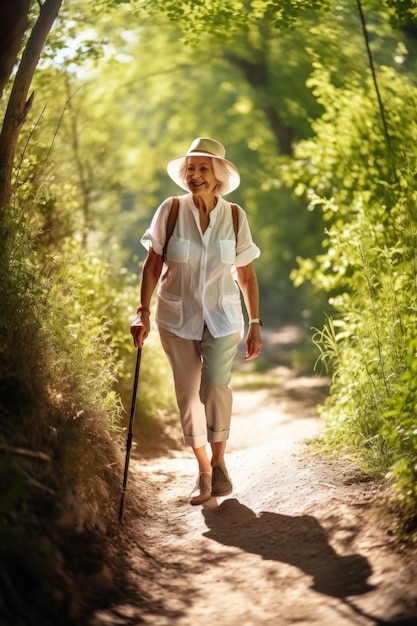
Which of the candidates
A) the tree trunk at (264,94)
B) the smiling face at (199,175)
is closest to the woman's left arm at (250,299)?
the smiling face at (199,175)

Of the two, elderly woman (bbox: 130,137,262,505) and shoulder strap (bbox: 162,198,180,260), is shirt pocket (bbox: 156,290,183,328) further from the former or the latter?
shoulder strap (bbox: 162,198,180,260)

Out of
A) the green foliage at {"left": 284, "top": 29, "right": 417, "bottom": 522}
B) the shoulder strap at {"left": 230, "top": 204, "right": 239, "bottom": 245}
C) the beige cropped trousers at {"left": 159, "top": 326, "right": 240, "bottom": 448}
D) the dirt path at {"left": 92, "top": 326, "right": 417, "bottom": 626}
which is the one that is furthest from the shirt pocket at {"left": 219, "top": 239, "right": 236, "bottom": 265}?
the dirt path at {"left": 92, "top": 326, "right": 417, "bottom": 626}

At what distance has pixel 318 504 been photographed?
4.93 meters

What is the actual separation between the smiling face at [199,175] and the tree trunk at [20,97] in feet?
3.79

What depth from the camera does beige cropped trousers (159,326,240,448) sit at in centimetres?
520

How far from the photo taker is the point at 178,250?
530cm

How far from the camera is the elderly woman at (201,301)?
5242 mm

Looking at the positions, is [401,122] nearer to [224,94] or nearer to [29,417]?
[29,417]

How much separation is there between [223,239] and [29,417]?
189cm

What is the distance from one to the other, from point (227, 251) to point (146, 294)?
0.62m

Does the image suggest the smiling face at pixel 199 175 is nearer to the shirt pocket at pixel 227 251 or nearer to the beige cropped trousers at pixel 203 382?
the shirt pocket at pixel 227 251

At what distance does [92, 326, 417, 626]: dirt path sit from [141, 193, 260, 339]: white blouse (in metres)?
1.18

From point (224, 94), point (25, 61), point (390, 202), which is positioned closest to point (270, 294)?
point (224, 94)

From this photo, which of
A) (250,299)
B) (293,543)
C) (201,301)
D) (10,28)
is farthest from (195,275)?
(10,28)
